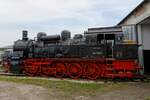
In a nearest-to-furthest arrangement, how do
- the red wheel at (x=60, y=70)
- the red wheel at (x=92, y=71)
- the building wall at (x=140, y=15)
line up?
→ the building wall at (x=140, y=15), the red wheel at (x=92, y=71), the red wheel at (x=60, y=70)

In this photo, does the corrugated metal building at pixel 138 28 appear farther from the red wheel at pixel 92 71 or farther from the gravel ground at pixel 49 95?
the gravel ground at pixel 49 95

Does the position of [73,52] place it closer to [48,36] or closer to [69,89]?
[48,36]

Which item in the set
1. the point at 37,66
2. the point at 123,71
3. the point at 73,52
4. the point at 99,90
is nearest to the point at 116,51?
the point at 123,71

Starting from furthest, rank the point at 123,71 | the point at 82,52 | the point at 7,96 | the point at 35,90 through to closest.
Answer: the point at 82,52 < the point at 123,71 < the point at 35,90 < the point at 7,96

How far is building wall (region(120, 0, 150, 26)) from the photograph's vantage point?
65.2 feet

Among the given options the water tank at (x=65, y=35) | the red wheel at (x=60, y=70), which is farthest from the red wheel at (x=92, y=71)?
the water tank at (x=65, y=35)

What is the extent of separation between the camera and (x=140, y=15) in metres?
21.1

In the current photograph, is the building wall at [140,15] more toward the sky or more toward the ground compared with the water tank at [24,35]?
more toward the sky

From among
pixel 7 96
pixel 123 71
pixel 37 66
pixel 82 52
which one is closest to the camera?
pixel 7 96

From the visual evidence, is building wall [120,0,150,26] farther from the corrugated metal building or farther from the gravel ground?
the gravel ground

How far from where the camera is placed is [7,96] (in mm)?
13305

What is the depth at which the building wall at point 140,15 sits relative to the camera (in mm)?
19875

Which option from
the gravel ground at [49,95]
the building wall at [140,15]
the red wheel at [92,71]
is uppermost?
the building wall at [140,15]

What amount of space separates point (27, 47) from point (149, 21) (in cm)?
906
